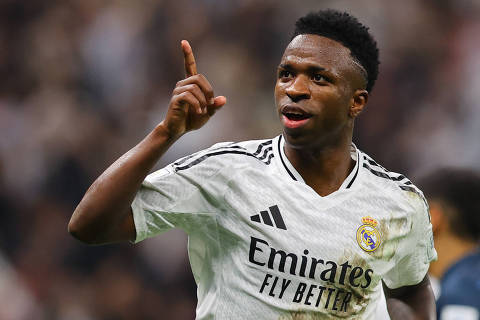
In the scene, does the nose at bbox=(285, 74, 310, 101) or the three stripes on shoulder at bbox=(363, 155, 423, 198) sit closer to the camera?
the nose at bbox=(285, 74, 310, 101)

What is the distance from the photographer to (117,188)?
2.45 meters

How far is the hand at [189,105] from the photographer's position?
243 cm

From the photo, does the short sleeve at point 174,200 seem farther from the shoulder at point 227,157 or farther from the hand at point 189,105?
the hand at point 189,105

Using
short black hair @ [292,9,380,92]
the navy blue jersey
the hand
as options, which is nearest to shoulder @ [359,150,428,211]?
short black hair @ [292,9,380,92]

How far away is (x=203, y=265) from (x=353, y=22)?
107 centimetres

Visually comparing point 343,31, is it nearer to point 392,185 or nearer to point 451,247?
point 392,185

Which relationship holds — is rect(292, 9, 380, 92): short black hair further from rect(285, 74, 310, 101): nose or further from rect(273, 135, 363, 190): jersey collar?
rect(273, 135, 363, 190): jersey collar

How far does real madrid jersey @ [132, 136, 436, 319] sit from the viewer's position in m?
2.71

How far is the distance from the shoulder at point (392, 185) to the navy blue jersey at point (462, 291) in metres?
0.96

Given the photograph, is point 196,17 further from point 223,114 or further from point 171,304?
point 171,304

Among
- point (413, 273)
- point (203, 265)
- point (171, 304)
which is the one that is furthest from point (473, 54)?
point (203, 265)

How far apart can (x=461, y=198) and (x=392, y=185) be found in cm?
158

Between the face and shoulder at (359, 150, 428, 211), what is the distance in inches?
11.2

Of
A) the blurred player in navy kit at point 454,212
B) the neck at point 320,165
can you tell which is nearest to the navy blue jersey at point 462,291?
the blurred player in navy kit at point 454,212
